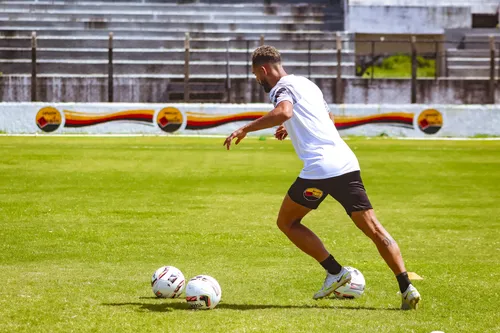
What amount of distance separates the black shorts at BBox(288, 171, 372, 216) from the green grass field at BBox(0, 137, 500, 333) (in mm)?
846

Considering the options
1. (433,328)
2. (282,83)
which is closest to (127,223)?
(282,83)

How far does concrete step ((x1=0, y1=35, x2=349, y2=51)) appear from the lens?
39188 mm

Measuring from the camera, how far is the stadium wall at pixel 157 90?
35.8 meters

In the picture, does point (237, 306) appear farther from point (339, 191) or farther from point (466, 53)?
point (466, 53)

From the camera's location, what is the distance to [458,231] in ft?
40.1

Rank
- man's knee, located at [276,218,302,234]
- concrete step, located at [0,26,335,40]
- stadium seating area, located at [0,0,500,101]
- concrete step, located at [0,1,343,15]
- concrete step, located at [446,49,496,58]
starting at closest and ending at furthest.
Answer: man's knee, located at [276,218,302,234] < stadium seating area, located at [0,0,500,101] < concrete step, located at [446,49,496,58] < concrete step, located at [0,26,335,40] < concrete step, located at [0,1,343,15]

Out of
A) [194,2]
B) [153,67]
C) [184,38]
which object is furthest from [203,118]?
[194,2]

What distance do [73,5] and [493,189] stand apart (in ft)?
97.6

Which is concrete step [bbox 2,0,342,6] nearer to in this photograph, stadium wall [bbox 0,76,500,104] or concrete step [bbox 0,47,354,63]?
concrete step [bbox 0,47,354,63]

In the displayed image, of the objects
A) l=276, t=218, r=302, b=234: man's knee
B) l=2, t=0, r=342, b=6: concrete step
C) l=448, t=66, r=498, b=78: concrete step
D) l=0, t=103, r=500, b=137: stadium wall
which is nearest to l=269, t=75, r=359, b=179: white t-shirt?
l=276, t=218, r=302, b=234: man's knee

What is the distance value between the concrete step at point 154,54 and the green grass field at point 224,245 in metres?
16.6

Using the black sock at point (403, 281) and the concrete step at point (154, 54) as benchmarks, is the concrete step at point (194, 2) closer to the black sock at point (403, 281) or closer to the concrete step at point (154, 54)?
the concrete step at point (154, 54)

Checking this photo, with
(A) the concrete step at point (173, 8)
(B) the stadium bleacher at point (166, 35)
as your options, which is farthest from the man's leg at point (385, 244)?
(A) the concrete step at point (173, 8)

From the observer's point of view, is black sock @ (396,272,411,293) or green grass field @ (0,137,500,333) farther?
black sock @ (396,272,411,293)
